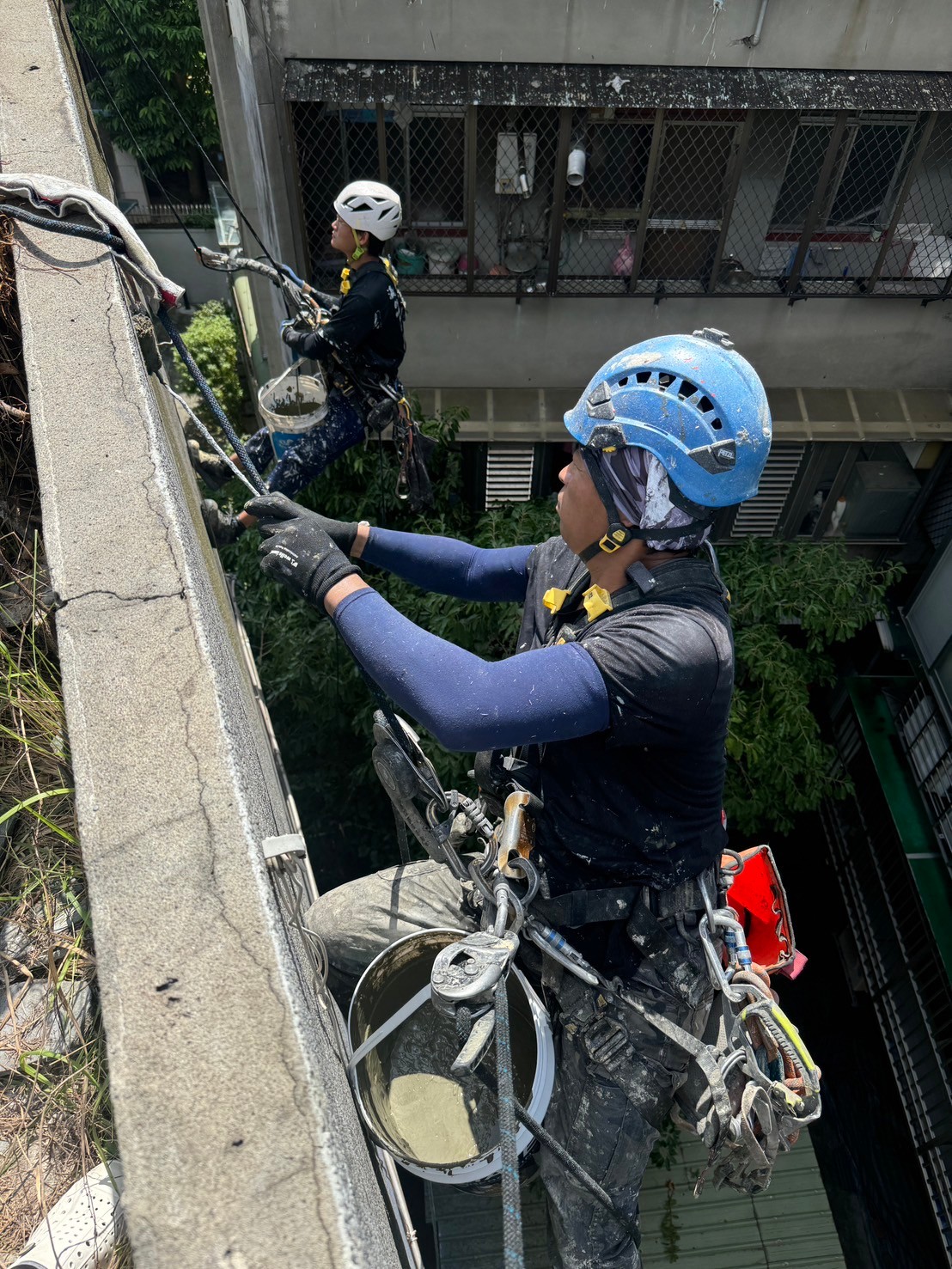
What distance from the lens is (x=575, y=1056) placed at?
3096mm

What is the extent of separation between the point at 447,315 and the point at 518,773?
637cm

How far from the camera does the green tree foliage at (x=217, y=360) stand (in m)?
13.4

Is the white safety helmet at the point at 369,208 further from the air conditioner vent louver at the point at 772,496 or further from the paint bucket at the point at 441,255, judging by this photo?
the air conditioner vent louver at the point at 772,496

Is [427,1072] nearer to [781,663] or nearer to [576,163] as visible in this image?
[781,663]

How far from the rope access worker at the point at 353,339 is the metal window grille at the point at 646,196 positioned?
166 cm

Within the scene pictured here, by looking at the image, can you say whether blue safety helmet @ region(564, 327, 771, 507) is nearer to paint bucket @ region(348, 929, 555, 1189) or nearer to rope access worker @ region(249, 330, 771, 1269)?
rope access worker @ region(249, 330, 771, 1269)

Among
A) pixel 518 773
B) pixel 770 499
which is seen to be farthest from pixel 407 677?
pixel 770 499

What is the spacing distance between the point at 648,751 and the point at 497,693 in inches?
21.4

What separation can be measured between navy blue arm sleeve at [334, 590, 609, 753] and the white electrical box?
641cm

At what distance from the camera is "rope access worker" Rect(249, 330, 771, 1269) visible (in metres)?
2.41

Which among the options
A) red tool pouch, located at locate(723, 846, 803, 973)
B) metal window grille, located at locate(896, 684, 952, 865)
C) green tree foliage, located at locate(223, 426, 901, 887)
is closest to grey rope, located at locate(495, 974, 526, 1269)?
red tool pouch, located at locate(723, 846, 803, 973)

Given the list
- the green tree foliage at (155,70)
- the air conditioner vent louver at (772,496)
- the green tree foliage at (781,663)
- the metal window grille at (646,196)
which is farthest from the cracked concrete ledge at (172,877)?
the green tree foliage at (155,70)

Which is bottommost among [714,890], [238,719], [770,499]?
[770,499]

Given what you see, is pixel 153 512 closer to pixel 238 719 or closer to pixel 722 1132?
pixel 238 719
